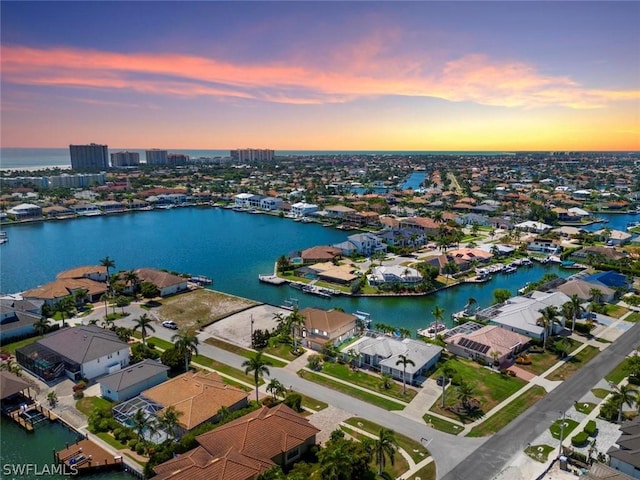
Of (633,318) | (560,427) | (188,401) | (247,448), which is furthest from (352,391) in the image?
(633,318)

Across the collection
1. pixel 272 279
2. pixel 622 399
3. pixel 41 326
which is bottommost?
pixel 272 279

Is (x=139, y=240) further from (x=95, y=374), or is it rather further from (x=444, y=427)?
(x=444, y=427)

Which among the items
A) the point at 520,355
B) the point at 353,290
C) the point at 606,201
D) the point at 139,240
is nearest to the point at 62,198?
the point at 139,240

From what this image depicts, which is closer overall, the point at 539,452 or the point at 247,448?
the point at 247,448

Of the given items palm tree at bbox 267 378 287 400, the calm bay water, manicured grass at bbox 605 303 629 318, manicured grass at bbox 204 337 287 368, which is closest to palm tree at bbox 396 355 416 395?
palm tree at bbox 267 378 287 400

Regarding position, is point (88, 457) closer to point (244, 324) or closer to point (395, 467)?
point (395, 467)

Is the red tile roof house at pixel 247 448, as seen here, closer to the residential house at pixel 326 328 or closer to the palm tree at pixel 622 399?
the residential house at pixel 326 328
